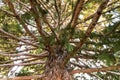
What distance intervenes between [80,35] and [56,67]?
25.6 inches

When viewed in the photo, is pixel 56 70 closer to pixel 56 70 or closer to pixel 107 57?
pixel 56 70

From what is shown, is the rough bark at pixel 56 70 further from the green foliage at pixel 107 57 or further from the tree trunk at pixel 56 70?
the green foliage at pixel 107 57

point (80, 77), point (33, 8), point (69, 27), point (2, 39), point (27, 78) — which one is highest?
point (33, 8)

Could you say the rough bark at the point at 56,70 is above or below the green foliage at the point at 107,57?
below

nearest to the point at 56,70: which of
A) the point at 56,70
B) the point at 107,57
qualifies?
the point at 56,70

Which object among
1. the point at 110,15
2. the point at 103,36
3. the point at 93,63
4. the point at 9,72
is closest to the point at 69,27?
the point at 103,36

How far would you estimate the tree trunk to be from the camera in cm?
355

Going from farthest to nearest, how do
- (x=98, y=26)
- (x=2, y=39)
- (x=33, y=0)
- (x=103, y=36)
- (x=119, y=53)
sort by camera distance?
(x=98, y=26)
(x=2, y=39)
(x=103, y=36)
(x=119, y=53)
(x=33, y=0)

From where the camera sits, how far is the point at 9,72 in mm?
4969

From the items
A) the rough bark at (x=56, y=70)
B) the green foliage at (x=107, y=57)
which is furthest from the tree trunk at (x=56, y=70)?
the green foliage at (x=107, y=57)

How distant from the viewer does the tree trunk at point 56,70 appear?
11.6 feet

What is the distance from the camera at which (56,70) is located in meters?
3.60

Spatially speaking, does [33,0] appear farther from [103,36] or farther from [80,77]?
[80,77]

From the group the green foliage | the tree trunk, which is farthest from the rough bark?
the green foliage
